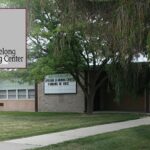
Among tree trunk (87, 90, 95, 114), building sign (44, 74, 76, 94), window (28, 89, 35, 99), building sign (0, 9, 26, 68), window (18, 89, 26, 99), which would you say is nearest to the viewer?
building sign (0, 9, 26, 68)

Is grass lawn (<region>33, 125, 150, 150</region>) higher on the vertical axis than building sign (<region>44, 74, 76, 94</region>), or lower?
lower

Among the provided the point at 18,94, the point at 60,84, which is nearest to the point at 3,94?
the point at 18,94

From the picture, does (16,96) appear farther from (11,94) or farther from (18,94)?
(11,94)

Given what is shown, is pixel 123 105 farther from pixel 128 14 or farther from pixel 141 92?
pixel 128 14

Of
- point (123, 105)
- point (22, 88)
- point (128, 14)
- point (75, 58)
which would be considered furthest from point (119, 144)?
point (22, 88)

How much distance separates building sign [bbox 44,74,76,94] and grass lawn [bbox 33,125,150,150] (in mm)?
18448

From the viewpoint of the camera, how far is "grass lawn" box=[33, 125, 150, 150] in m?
14.1

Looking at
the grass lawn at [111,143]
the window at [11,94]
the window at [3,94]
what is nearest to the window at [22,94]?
the window at [11,94]

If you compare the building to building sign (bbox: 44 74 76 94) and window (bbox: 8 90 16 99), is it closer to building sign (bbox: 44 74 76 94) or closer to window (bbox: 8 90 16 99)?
window (bbox: 8 90 16 99)

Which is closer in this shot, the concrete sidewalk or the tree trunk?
the concrete sidewalk

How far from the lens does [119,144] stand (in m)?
14.7

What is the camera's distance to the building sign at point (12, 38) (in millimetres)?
7062

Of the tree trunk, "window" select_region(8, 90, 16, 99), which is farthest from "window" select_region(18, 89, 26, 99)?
the tree trunk

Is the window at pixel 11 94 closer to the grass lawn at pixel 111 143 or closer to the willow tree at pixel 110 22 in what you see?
the grass lawn at pixel 111 143
